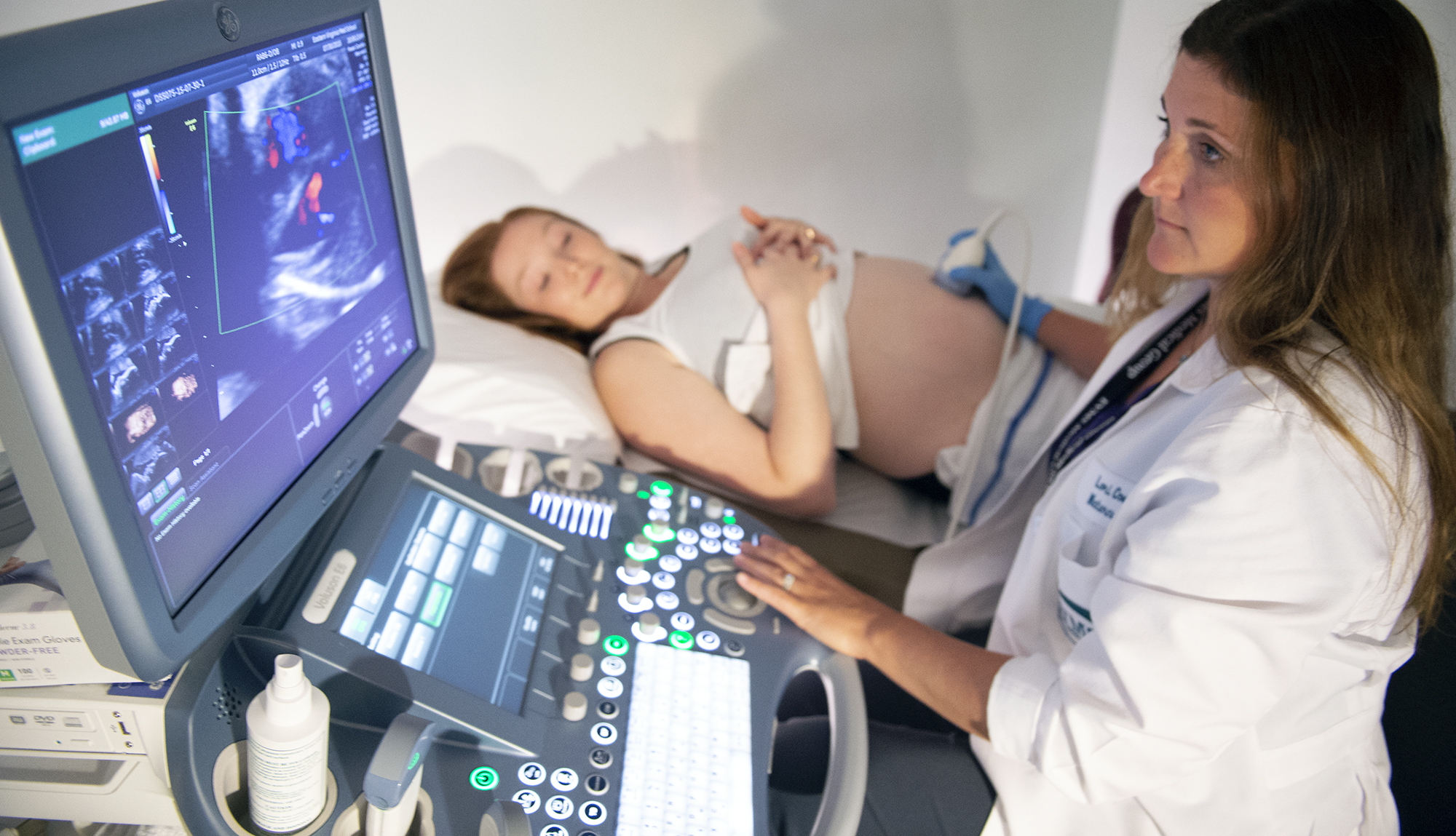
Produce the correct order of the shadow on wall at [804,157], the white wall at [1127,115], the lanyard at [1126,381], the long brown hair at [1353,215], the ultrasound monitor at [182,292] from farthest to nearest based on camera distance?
the white wall at [1127,115], the shadow on wall at [804,157], the lanyard at [1126,381], the long brown hair at [1353,215], the ultrasound monitor at [182,292]

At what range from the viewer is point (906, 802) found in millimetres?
947

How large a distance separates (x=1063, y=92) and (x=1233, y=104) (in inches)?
67.4

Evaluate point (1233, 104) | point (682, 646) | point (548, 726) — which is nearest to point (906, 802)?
point (682, 646)

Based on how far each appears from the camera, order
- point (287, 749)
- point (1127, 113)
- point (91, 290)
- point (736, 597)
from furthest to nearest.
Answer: point (1127, 113) → point (736, 597) → point (287, 749) → point (91, 290)

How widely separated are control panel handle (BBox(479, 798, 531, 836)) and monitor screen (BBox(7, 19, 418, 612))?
26 cm

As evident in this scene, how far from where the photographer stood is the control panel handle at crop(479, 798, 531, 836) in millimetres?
622

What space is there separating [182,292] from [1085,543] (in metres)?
0.89

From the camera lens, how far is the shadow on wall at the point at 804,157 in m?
1.95

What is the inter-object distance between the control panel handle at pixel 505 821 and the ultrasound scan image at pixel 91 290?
419 mm

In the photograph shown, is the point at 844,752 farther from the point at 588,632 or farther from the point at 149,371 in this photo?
Result: the point at 149,371

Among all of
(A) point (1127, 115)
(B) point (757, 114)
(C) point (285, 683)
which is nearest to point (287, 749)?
(C) point (285, 683)

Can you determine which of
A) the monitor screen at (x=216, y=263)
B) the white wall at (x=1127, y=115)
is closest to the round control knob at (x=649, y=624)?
the monitor screen at (x=216, y=263)

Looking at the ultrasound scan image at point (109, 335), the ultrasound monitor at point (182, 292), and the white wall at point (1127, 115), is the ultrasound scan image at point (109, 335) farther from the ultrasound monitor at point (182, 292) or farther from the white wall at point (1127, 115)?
the white wall at point (1127, 115)

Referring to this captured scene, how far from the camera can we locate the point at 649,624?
0.85 m
